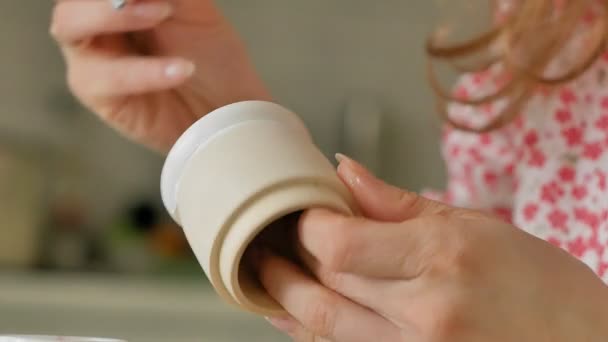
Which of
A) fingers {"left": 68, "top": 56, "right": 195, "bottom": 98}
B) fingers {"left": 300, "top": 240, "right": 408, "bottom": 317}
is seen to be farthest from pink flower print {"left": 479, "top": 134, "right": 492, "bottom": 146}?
fingers {"left": 300, "top": 240, "right": 408, "bottom": 317}

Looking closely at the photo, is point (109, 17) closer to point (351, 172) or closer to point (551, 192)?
point (351, 172)

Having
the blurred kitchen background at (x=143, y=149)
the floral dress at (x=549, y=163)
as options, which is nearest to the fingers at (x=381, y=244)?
the floral dress at (x=549, y=163)

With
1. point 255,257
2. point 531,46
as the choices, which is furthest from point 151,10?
point 531,46

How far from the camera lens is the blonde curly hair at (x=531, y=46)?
0.73 metres

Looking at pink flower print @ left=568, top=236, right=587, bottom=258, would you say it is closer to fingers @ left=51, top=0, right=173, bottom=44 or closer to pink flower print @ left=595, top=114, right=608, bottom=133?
pink flower print @ left=595, top=114, right=608, bottom=133

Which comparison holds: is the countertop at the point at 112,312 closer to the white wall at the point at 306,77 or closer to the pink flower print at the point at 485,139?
the white wall at the point at 306,77

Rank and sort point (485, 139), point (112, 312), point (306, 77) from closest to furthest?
point (485, 139)
point (112, 312)
point (306, 77)

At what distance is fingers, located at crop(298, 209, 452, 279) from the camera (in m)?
0.37

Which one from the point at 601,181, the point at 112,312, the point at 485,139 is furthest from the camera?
the point at 112,312

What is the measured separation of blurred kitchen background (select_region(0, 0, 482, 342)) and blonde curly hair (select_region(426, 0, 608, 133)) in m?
0.85

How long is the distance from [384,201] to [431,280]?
0.05 meters

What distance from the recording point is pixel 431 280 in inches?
14.3

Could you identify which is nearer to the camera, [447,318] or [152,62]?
[447,318]

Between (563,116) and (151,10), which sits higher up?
(151,10)
